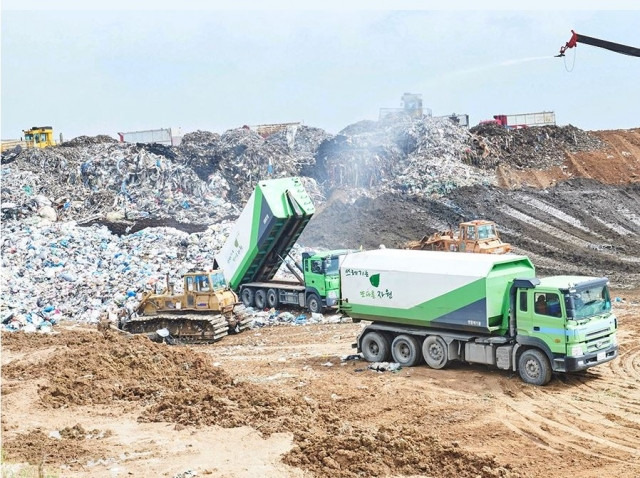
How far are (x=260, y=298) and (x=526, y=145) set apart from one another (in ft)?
86.1

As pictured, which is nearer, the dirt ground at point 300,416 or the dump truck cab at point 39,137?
the dirt ground at point 300,416

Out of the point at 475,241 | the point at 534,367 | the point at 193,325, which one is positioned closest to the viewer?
the point at 534,367

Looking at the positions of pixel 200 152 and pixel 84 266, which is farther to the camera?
pixel 200 152

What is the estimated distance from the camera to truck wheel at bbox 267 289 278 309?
79.7ft

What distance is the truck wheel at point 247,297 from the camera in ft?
81.6

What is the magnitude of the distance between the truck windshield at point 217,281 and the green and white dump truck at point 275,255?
247 centimetres

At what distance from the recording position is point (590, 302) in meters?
14.1

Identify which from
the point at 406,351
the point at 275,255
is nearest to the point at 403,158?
the point at 275,255

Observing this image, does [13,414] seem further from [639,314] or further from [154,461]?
[639,314]

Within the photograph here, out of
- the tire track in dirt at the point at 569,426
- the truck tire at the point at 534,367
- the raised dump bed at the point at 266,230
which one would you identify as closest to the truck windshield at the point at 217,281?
the raised dump bed at the point at 266,230

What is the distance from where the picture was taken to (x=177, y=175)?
39.1m

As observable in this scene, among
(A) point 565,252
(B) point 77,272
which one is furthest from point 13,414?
(A) point 565,252

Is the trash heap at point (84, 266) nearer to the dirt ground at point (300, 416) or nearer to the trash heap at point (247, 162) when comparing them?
the dirt ground at point (300, 416)

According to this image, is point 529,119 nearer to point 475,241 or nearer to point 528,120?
point 528,120
